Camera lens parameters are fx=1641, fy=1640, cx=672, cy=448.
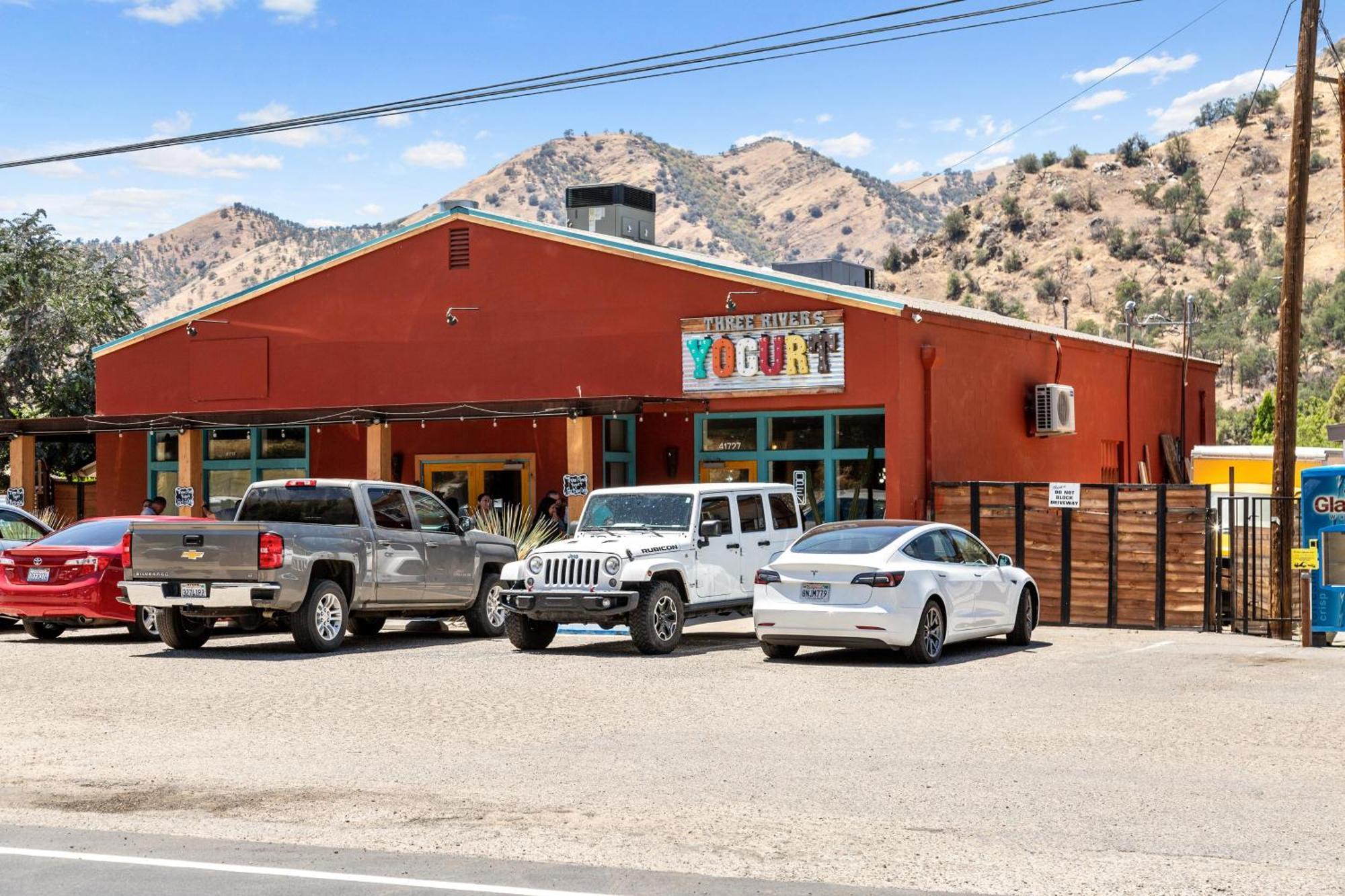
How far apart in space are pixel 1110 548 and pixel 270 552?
12196 millimetres

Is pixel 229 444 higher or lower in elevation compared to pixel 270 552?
higher

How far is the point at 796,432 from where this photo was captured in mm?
28406

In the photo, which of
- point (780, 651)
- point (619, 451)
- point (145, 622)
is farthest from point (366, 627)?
point (619, 451)

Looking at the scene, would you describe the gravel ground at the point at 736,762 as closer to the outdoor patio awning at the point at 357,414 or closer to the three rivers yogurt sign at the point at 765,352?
the outdoor patio awning at the point at 357,414

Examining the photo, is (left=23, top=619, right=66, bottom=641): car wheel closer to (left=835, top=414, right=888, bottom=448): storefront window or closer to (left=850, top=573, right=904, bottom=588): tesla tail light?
(left=850, top=573, right=904, bottom=588): tesla tail light

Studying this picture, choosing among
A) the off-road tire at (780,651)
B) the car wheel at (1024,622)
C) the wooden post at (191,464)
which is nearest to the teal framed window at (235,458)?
the wooden post at (191,464)

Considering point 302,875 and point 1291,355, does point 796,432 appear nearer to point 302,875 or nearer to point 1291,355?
point 1291,355

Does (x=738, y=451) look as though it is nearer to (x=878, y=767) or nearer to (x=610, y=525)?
(x=610, y=525)

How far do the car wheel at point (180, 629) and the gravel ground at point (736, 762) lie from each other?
1021 millimetres

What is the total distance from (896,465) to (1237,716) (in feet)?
44.5

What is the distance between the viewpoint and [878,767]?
10.8 meters

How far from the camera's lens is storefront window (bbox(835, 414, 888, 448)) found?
27.4m

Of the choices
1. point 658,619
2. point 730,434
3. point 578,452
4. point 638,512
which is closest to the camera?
point 658,619

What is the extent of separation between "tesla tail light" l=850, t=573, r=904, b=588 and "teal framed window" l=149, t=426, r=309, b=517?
17693mm
